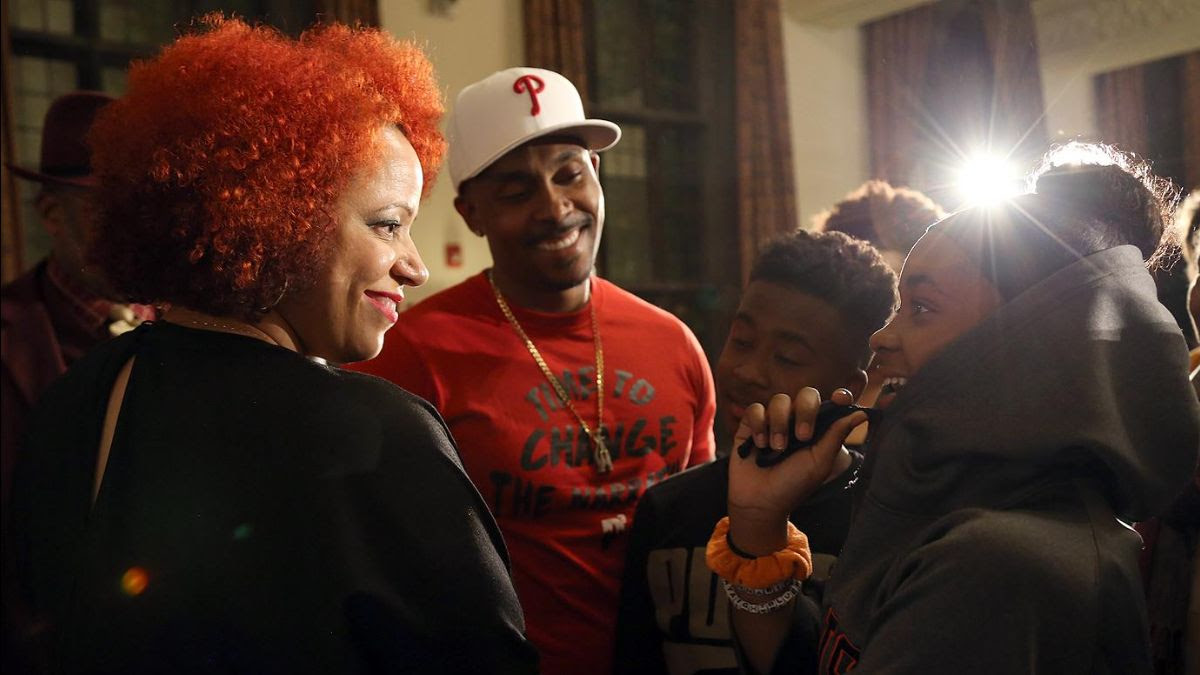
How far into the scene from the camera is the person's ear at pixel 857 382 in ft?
Answer: 5.34

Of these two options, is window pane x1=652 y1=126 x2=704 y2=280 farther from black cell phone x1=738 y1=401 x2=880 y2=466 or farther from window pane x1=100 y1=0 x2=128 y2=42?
black cell phone x1=738 y1=401 x2=880 y2=466

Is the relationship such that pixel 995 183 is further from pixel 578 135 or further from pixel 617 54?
pixel 617 54

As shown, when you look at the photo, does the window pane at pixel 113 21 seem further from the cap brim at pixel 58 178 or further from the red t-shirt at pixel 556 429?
the red t-shirt at pixel 556 429

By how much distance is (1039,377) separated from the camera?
95cm

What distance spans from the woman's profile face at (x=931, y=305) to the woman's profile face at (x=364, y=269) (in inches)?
21.9

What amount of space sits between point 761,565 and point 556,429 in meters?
0.66

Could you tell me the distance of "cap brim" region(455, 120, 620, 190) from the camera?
196 cm

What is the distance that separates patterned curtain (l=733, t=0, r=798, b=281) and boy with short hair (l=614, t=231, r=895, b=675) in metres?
3.80

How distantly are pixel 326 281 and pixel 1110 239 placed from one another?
84 cm

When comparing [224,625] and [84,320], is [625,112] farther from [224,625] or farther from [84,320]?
[224,625]

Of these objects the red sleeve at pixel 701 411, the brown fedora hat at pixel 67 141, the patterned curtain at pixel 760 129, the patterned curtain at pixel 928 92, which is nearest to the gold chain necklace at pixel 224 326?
the red sleeve at pixel 701 411

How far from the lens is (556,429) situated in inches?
73.3

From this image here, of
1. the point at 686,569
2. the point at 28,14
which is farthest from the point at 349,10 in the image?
the point at 686,569

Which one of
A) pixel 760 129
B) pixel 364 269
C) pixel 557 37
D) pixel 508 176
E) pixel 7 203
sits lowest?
pixel 364 269
